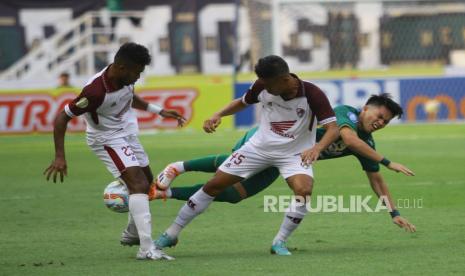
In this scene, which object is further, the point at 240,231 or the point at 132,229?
the point at 240,231

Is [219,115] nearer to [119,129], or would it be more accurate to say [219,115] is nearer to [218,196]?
[218,196]

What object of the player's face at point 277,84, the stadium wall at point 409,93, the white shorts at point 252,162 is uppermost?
the player's face at point 277,84

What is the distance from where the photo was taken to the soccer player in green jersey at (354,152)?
9.93 m

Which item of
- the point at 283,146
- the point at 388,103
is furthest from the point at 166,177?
the point at 388,103

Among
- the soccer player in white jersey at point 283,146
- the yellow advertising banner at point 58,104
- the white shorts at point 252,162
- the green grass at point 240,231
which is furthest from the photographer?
the yellow advertising banner at point 58,104

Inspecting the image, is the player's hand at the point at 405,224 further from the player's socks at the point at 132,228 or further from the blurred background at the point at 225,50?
the blurred background at the point at 225,50

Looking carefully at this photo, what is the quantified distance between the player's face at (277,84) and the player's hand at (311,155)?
0.55 metres

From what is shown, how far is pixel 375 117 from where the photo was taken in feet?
33.4

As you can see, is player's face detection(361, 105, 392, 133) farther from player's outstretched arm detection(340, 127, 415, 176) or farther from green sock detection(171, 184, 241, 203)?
green sock detection(171, 184, 241, 203)

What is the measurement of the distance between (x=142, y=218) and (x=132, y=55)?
1.38 m

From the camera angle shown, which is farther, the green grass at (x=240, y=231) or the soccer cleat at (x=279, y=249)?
the soccer cleat at (x=279, y=249)

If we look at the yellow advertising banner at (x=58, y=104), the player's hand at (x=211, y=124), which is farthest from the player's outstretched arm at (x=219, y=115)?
the yellow advertising banner at (x=58, y=104)


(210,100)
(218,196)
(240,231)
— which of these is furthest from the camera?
(210,100)

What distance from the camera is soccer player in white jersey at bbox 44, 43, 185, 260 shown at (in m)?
9.52
